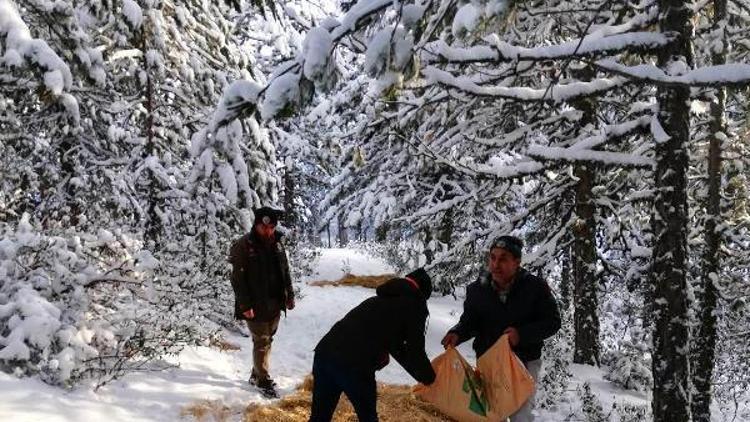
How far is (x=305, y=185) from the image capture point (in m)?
32.9

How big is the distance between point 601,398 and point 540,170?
4.47m

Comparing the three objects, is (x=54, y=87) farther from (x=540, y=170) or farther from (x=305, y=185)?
(x=305, y=185)

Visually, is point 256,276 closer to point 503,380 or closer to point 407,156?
point 503,380

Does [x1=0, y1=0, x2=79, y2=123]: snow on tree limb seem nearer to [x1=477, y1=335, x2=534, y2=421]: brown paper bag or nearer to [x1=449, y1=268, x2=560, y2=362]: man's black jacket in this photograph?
[x1=449, y1=268, x2=560, y2=362]: man's black jacket

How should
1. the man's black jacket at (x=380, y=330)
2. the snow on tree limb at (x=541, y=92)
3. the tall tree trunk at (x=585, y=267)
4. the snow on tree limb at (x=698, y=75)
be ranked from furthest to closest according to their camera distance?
1. the tall tree trunk at (x=585, y=267)
2. the snow on tree limb at (x=541, y=92)
3. the man's black jacket at (x=380, y=330)
4. the snow on tree limb at (x=698, y=75)

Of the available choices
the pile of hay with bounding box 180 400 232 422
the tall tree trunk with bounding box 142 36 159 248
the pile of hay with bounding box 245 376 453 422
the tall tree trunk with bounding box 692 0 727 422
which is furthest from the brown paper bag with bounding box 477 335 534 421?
the tall tree trunk with bounding box 142 36 159 248

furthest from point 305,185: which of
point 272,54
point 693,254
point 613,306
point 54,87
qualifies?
point 54,87

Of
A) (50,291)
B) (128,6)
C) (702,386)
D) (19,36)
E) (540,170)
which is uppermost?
(128,6)

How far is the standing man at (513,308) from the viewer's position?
16.2 ft

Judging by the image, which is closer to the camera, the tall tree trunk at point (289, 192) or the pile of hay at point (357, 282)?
the pile of hay at point (357, 282)

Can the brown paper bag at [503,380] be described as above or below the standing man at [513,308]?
below

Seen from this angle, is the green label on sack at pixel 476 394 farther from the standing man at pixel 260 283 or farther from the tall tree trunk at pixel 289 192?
the tall tree trunk at pixel 289 192

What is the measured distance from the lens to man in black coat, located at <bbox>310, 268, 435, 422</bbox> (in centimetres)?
443

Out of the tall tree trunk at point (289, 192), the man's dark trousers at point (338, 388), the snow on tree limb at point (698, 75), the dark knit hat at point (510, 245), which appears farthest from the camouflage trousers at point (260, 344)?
the tall tree trunk at point (289, 192)
